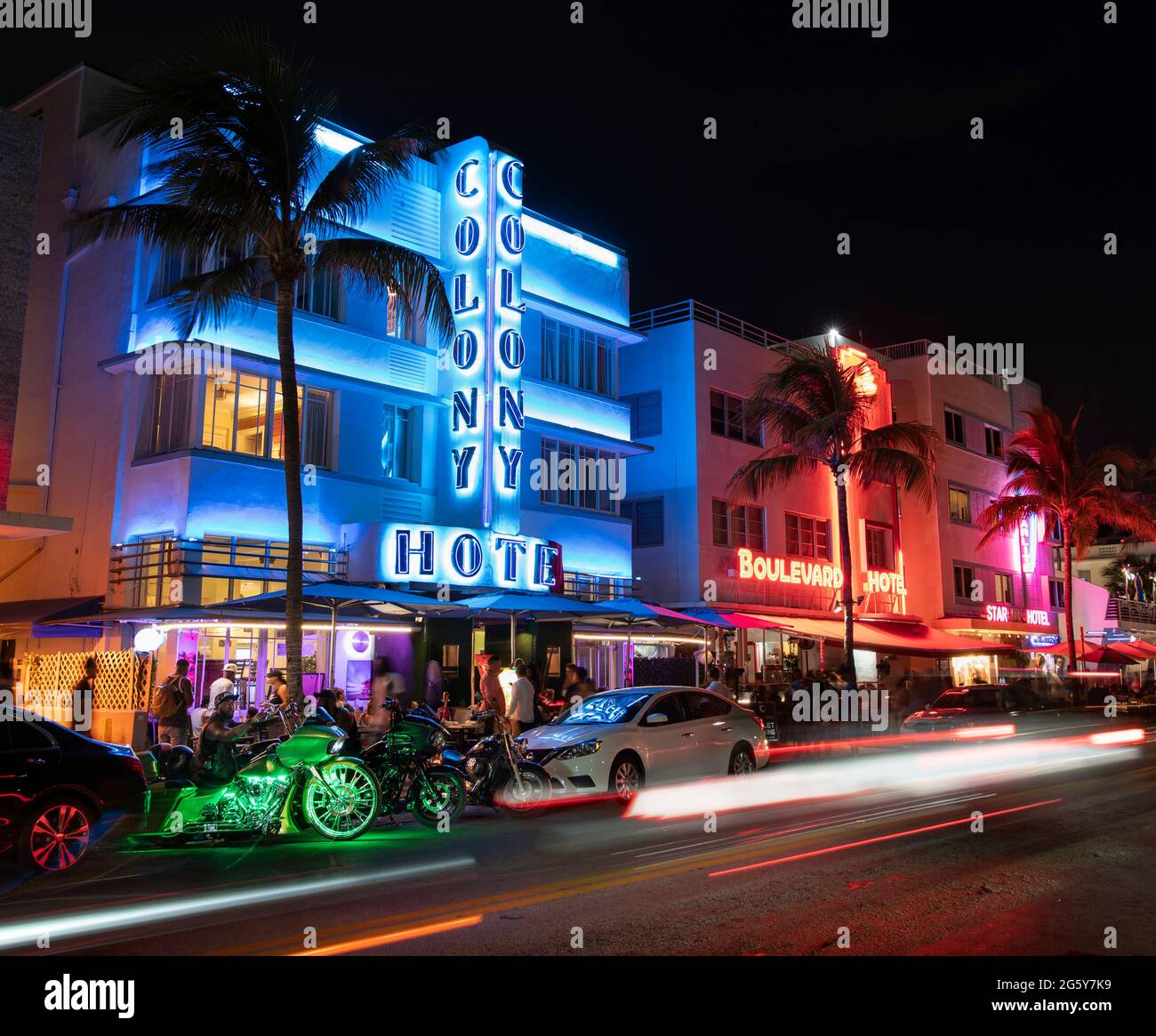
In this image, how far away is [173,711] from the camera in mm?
15844

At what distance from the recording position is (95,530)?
69.8 feet

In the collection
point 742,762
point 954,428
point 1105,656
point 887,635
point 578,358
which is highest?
point 954,428

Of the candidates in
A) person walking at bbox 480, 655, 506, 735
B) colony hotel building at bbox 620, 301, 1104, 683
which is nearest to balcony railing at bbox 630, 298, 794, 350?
colony hotel building at bbox 620, 301, 1104, 683

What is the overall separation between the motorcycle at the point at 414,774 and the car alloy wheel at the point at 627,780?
2.14m

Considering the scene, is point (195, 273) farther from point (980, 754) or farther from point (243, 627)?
point (980, 754)

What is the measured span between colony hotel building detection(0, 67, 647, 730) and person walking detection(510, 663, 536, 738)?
498 cm

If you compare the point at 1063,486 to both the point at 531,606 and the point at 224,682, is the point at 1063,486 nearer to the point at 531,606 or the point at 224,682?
the point at 531,606

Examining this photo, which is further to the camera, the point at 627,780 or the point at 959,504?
the point at 959,504

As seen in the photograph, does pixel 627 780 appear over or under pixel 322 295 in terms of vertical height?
under

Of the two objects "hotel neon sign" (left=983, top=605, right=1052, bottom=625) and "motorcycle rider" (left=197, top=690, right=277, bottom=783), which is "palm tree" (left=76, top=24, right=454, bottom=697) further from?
"hotel neon sign" (left=983, top=605, right=1052, bottom=625)

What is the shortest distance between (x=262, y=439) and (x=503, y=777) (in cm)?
1125

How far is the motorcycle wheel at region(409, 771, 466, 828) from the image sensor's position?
12.3 meters

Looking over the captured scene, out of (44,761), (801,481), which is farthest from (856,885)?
(801,481)

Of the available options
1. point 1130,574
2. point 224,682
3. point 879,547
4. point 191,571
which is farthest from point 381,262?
point 1130,574
